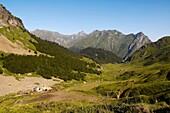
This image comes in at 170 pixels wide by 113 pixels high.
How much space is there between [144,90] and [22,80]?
134 m

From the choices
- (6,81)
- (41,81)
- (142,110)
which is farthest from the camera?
(41,81)

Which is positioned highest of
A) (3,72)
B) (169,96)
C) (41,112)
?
(3,72)

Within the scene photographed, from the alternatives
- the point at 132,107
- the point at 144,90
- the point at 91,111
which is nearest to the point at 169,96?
the point at 132,107

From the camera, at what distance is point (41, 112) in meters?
41.9

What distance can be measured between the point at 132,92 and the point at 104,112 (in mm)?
34631

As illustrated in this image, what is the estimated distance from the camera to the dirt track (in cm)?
15115

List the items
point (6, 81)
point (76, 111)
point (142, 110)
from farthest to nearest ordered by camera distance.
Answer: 1. point (6, 81)
2. point (76, 111)
3. point (142, 110)

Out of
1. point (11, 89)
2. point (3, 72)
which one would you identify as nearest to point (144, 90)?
point (11, 89)

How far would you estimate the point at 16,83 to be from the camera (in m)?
→ 170

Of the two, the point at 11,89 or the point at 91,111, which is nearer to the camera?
the point at 91,111

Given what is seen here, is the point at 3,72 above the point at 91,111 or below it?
above

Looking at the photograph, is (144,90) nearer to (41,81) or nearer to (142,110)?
(142,110)

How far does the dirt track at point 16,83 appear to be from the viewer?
5951 inches

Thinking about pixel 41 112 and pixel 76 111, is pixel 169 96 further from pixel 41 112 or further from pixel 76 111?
pixel 41 112
